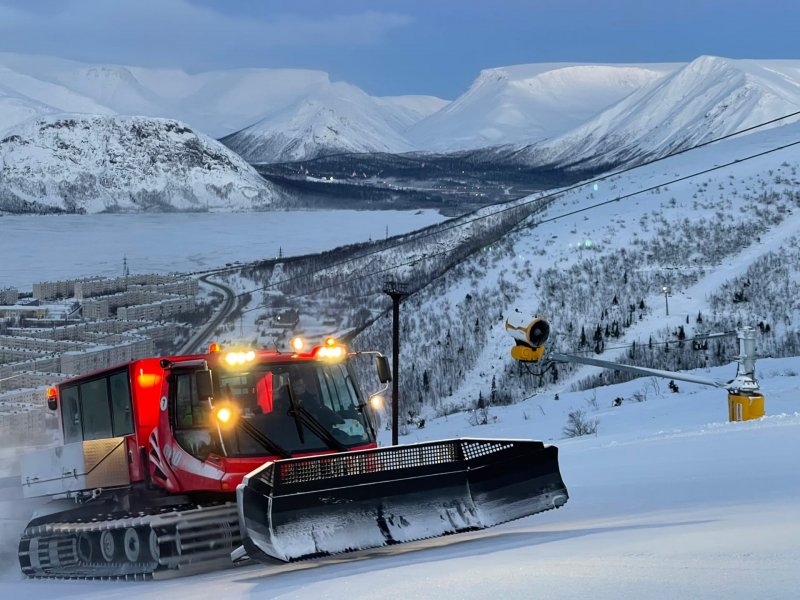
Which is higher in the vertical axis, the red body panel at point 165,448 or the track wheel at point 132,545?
the red body panel at point 165,448

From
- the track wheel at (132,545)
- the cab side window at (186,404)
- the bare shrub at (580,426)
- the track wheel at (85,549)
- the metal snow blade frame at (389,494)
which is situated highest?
the cab side window at (186,404)

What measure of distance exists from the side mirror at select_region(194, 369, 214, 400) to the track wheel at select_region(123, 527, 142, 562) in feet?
5.28

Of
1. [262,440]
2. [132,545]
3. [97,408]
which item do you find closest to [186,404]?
[262,440]

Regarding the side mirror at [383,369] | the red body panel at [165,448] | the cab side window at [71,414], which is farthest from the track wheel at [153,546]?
the cab side window at [71,414]

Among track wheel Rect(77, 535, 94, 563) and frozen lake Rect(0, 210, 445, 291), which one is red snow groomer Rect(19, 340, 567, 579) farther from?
frozen lake Rect(0, 210, 445, 291)

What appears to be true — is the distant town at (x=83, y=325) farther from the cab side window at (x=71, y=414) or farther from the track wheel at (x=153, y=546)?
the track wheel at (x=153, y=546)

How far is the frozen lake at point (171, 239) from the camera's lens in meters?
123

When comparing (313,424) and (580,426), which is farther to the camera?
(580,426)

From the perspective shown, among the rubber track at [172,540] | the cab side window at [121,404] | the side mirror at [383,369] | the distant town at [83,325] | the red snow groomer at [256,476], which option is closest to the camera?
the red snow groomer at [256,476]

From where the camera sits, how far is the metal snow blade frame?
8.52 m

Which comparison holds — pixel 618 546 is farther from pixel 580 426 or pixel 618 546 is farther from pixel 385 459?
pixel 580 426

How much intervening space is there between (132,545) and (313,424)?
2.29 meters

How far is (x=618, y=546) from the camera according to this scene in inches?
274

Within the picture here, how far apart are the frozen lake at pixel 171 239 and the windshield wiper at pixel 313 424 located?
110 metres
